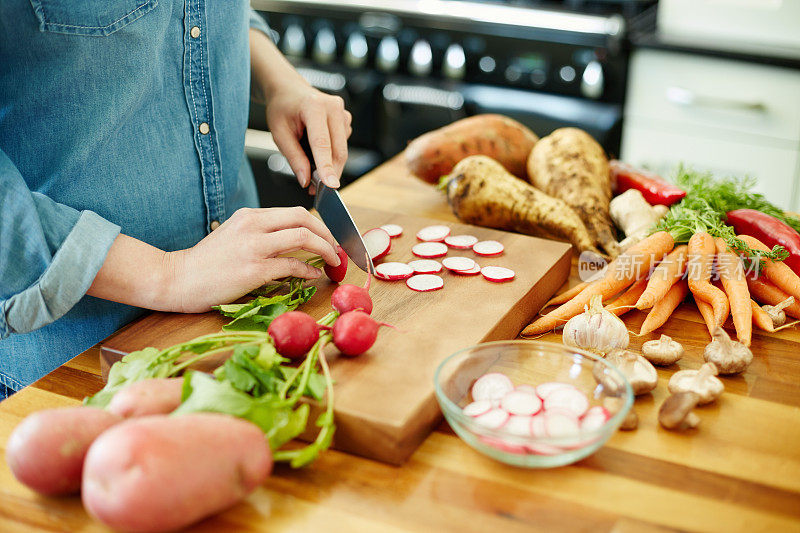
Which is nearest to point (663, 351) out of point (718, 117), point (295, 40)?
point (718, 117)

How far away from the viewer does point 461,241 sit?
1463mm

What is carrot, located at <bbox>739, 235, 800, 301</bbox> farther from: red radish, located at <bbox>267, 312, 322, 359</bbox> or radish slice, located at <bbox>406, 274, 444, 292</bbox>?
red radish, located at <bbox>267, 312, 322, 359</bbox>

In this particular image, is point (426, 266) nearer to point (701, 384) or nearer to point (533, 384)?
point (533, 384)

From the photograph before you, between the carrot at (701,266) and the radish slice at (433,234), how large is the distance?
47 centimetres

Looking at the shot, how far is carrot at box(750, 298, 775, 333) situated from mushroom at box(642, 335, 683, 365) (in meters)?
0.21

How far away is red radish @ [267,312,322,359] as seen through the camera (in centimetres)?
100

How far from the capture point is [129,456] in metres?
0.73

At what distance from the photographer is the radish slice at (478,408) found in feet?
3.08

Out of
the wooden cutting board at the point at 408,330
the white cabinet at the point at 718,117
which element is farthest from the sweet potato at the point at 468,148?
the white cabinet at the point at 718,117

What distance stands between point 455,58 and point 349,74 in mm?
480

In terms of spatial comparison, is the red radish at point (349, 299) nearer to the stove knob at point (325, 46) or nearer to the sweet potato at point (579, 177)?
the sweet potato at point (579, 177)

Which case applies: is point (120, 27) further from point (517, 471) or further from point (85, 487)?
point (517, 471)

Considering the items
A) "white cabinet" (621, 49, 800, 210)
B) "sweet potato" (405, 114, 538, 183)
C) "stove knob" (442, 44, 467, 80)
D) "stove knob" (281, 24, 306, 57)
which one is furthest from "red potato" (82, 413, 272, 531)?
"stove knob" (281, 24, 306, 57)

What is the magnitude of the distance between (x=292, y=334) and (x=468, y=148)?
3.11ft
